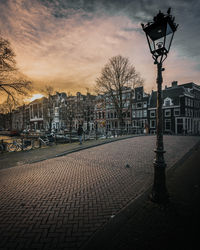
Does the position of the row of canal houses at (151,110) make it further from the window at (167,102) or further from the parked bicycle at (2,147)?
the parked bicycle at (2,147)

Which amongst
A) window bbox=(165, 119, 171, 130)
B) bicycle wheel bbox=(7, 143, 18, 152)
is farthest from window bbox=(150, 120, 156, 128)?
bicycle wheel bbox=(7, 143, 18, 152)

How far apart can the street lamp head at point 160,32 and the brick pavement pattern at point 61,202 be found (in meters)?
4.00

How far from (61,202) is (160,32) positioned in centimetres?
509

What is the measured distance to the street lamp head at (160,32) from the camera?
9.42ft

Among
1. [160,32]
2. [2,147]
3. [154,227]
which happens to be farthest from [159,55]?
[2,147]

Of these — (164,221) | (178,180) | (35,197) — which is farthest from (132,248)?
(178,180)

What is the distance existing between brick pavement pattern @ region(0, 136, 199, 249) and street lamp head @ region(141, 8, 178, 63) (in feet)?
13.1

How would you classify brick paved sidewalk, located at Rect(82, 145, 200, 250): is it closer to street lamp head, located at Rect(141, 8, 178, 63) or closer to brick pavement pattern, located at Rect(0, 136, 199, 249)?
brick pavement pattern, located at Rect(0, 136, 199, 249)

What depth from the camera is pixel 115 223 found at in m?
2.61

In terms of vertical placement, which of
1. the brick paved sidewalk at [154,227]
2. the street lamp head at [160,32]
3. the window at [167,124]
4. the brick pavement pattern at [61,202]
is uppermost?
the street lamp head at [160,32]

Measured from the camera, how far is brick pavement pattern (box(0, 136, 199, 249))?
2412 mm

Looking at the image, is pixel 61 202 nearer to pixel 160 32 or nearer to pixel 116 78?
pixel 160 32

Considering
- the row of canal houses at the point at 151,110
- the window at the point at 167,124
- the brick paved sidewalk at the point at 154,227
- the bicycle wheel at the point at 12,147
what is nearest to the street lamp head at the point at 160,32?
the brick paved sidewalk at the point at 154,227

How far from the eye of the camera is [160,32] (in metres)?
3.10
